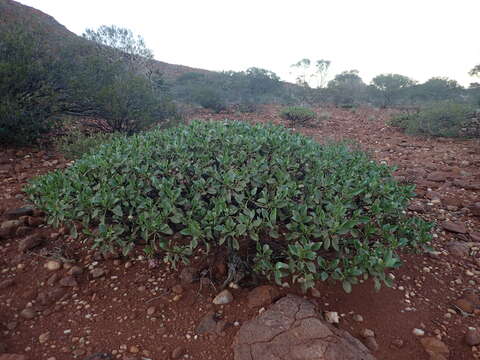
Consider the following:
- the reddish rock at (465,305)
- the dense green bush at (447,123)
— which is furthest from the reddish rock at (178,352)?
the dense green bush at (447,123)

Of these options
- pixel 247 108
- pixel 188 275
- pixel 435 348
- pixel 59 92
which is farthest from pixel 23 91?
pixel 247 108

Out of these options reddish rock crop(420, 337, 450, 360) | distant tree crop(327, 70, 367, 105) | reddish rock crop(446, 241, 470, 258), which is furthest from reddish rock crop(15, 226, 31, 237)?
distant tree crop(327, 70, 367, 105)

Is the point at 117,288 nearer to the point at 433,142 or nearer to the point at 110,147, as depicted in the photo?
the point at 110,147

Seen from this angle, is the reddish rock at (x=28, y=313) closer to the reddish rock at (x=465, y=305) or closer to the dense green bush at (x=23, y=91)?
the reddish rock at (x=465, y=305)

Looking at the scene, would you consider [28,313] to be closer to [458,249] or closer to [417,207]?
[458,249]

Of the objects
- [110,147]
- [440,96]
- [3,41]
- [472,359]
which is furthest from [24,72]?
[440,96]

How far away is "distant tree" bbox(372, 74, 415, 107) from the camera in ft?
50.7

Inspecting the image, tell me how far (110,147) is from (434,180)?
4082 millimetres

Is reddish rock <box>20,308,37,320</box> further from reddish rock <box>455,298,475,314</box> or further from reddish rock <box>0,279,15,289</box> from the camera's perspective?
reddish rock <box>455,298,475,314</box>

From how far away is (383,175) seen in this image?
266 centimetres

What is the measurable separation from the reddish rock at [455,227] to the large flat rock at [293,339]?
1991 mm

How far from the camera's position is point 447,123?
7414mm

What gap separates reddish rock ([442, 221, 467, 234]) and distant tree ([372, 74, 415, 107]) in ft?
42.3

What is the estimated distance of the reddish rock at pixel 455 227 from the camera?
119 inches
